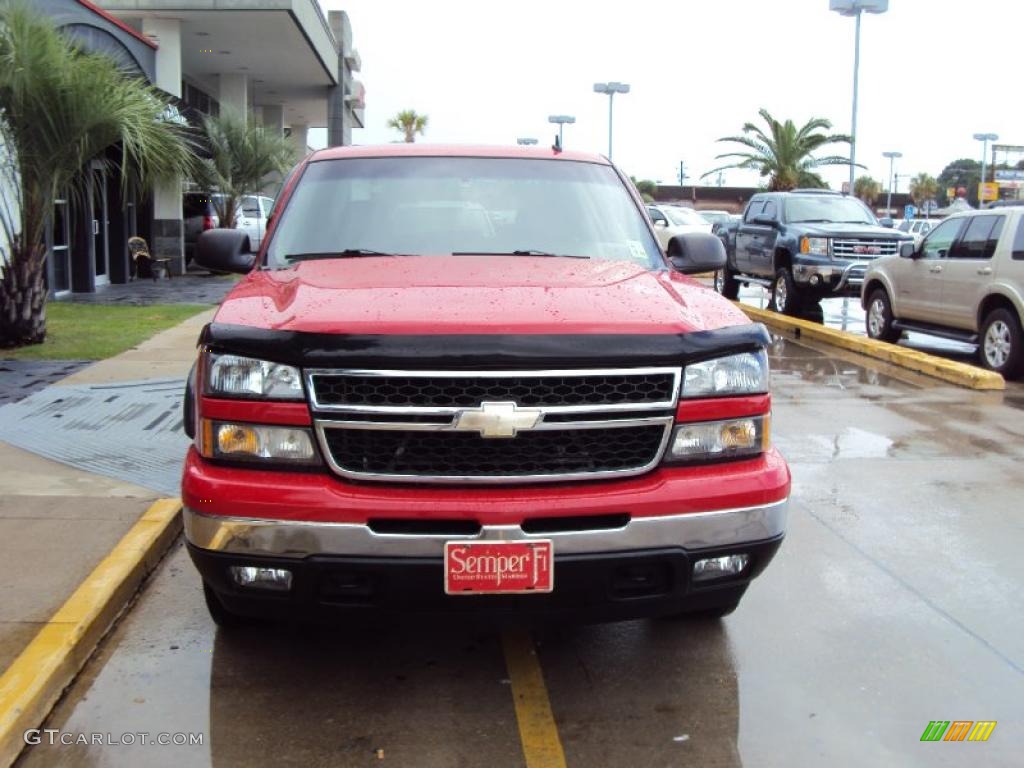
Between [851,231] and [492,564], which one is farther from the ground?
[851,231]

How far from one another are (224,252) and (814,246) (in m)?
12.8

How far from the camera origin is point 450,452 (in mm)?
3377

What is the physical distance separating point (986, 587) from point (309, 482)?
3297 mm

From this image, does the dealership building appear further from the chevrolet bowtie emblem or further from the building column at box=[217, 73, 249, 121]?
the chevrolet bowtie emblem

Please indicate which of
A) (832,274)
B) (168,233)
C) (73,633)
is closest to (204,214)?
(168,233)

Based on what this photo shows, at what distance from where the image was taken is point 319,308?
360cm

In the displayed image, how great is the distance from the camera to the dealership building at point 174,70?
17.3 m

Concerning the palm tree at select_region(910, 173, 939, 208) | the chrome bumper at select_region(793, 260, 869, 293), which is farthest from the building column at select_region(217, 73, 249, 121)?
the palm tree at select_region(910, 173, 939, 208)

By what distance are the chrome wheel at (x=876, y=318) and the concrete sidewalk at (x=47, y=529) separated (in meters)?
10.3

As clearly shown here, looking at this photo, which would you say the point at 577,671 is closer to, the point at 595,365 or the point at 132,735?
the point at 595,365

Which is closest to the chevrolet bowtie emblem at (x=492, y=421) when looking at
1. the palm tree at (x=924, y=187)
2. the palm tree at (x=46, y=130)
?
the palm tree at (x=46, y=130)

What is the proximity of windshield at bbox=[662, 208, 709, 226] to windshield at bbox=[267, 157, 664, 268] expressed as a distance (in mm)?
22301

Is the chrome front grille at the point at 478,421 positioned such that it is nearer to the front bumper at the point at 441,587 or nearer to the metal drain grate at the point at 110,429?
the front bumper at the point at 441,587

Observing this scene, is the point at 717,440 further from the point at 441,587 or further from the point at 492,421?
the point at 441,587
